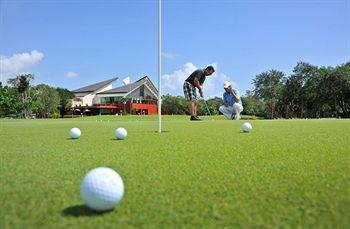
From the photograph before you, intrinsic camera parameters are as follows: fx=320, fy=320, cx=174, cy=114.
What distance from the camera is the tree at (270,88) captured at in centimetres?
5482

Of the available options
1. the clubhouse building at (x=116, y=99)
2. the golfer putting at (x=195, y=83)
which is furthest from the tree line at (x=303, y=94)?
the golfer putting at (x=195, y=83)

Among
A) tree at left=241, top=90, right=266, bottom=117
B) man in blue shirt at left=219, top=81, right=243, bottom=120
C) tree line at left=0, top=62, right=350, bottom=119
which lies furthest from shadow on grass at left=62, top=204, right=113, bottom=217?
tree at left=241, top=90, right=266, bottom=117

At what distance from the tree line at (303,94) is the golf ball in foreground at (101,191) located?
Answer: 49.5 m

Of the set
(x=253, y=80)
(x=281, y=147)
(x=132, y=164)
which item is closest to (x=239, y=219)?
(x=132, y=164)

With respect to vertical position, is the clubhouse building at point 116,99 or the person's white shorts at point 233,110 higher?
the clubhouse building at point 116,99

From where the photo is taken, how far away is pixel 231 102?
18969 mm

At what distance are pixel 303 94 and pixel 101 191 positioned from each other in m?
53.2

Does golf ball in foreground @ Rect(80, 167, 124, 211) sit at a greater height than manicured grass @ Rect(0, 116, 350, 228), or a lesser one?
greater

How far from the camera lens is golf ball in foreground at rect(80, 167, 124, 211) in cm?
217

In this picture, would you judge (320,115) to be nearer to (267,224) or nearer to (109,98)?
(109,98)

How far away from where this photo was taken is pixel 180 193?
258 centimetres

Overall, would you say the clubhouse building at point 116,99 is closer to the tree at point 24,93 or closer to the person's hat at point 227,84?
the tree at point 24,93

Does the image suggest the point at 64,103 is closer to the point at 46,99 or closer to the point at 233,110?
the point at 46,99

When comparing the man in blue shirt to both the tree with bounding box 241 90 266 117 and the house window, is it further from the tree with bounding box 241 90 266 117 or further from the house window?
the house window
